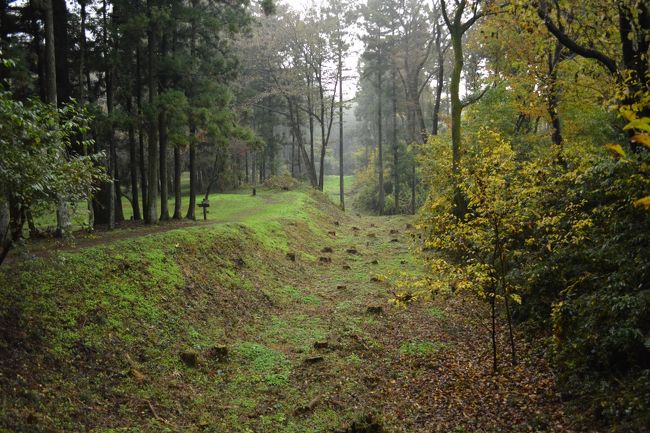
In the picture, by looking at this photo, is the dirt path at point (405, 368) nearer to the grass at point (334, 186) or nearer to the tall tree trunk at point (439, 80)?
the tall tree trunk at point (439, 80)

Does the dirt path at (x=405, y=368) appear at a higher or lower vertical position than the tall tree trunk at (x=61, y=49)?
lower

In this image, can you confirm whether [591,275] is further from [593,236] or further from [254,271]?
[254,271]

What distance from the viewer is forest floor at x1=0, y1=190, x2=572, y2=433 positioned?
6.53 m

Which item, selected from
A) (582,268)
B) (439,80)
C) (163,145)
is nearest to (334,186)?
(439,80)

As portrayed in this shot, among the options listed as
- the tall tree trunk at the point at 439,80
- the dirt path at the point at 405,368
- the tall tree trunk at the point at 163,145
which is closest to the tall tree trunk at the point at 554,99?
the dirt path at the point at 405,368

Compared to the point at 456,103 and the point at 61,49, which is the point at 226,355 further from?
the point at 61,49

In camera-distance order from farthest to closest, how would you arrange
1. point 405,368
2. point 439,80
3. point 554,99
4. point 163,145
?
point 439,80, point 163,145, point 554,99, point 405,368

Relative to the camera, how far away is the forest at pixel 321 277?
6098 mm

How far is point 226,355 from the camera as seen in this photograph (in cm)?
906

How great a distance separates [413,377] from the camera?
27.1 feet

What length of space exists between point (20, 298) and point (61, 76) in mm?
10211

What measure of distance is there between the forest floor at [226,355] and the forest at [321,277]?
1.8 inches

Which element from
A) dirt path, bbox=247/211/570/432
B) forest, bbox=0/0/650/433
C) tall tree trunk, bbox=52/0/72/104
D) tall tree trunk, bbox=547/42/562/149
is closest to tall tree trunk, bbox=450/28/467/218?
forest, bbox=0/0/650/433

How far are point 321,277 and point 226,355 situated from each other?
6968mm
